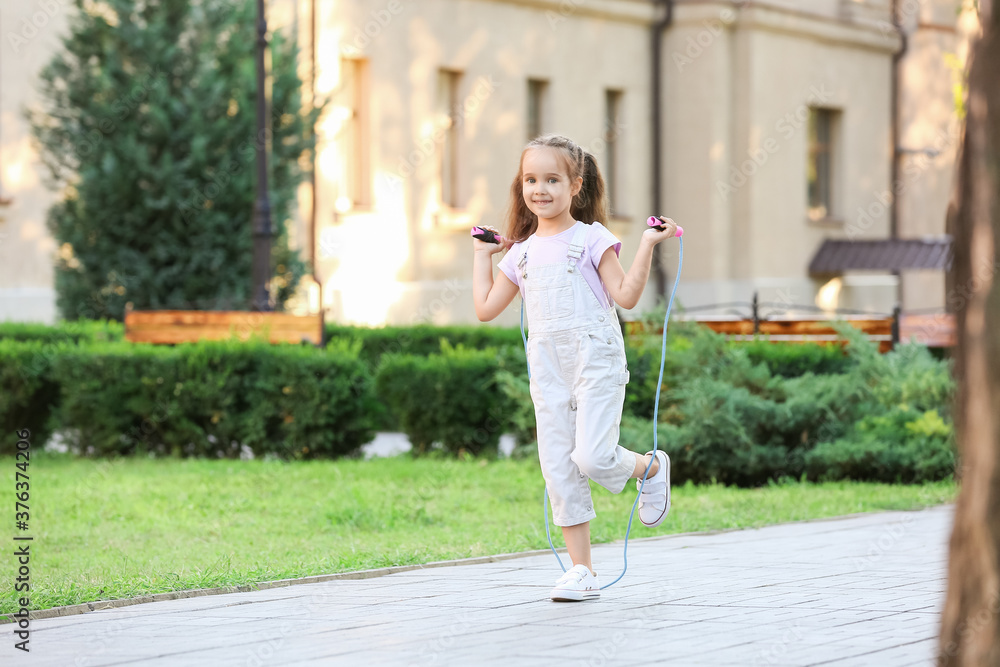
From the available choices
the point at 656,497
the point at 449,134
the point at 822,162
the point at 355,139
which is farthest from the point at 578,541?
the point at 822,162

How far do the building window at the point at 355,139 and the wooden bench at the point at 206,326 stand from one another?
7820 mm

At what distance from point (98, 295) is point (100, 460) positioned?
210 inches

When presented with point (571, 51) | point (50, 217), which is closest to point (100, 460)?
point (50, 217)

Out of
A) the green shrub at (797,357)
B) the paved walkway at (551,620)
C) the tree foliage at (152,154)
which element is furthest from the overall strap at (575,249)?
the tree foliage at (152,154)

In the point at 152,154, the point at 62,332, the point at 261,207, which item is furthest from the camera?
the point at 152,154

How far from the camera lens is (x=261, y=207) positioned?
51.7 feet

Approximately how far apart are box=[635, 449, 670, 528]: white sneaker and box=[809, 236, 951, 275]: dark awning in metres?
22.2

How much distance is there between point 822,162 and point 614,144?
4.89 meters

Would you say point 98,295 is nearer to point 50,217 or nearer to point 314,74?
point 50,217

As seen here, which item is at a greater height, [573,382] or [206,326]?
[573,382]

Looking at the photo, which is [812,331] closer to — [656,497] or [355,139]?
[656,497]

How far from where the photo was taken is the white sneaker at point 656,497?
588cm

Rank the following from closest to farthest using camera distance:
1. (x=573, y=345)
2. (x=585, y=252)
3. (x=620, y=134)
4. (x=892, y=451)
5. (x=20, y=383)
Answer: (x=573, y=345) → (x=585, y=252) → (x=892, y=451) → (x=20, y=383) → (x=620, y=134)

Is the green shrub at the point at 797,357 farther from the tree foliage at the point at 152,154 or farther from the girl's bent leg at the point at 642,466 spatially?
the tree foliage at the point at 152,154
